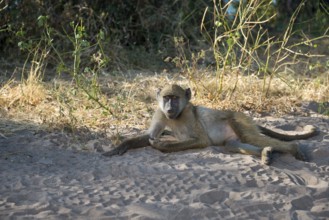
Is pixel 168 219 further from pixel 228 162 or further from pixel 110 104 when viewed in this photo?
pixel 110 104

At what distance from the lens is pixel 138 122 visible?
629 centimetres

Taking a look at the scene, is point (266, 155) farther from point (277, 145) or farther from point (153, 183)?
point (153, 183)

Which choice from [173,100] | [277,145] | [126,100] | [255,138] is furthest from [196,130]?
[126,100]

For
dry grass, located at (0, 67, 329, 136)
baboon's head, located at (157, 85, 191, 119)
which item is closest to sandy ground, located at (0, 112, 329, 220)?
baboon's head, located at (157, 85, 191, 119)

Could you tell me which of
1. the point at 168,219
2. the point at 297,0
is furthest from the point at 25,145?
the point at 297,0

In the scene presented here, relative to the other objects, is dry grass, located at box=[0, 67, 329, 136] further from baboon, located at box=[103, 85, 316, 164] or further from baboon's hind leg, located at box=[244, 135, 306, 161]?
baboon's hind leg, located at box=[244, 135, 306, 161]

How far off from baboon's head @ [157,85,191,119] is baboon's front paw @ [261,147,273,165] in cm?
91

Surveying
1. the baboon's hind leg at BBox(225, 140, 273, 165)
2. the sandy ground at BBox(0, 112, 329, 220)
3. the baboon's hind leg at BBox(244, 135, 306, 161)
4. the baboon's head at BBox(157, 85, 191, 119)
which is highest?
the baboon's head at BBox(157, 85, 191, 119)

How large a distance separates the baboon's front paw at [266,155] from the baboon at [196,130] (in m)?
0.21

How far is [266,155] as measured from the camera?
16.4 ft

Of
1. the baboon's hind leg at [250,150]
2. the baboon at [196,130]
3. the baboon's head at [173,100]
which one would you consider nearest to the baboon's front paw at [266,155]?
the baboon's hind leg at [250,150]

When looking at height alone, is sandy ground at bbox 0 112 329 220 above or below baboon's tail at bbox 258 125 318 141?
below

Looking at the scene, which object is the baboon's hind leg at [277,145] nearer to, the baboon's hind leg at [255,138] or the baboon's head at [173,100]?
the baboon's hind leg at [255,138]

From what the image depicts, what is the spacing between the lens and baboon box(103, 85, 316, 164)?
5.35 m
